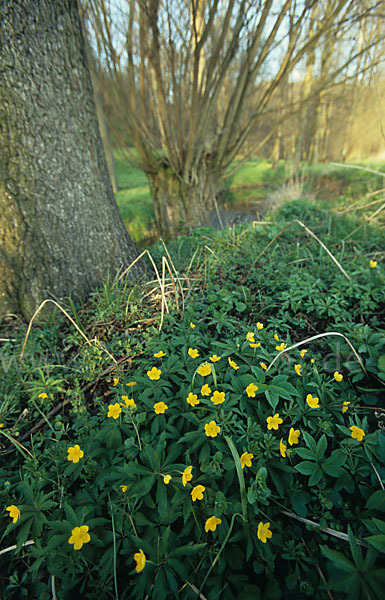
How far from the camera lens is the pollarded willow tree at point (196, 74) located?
306 cm

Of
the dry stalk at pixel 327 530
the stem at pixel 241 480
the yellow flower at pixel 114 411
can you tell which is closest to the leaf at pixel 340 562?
the dry stalk at pixel 327 530

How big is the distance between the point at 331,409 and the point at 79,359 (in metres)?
1.34

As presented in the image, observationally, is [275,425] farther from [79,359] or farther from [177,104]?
[177,104]

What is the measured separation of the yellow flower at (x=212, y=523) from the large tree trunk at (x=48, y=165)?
1.79m

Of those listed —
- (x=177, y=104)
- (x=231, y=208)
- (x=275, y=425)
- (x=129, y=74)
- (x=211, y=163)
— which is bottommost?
(x=231, y=208)

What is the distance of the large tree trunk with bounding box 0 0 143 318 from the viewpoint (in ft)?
6.17

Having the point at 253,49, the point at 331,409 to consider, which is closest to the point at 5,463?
the point at 331,409

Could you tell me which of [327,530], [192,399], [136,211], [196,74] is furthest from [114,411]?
[136,211]

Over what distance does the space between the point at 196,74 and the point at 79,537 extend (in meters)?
3.96

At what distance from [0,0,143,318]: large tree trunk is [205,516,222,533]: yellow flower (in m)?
1.79

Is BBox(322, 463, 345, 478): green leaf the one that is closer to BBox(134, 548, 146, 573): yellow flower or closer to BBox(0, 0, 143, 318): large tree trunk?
BBox(134, 548, 146, 573): yellow flower

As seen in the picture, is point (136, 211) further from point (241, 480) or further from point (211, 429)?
point (241, 480)

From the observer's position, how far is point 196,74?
10.8ft

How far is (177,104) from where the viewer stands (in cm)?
393
